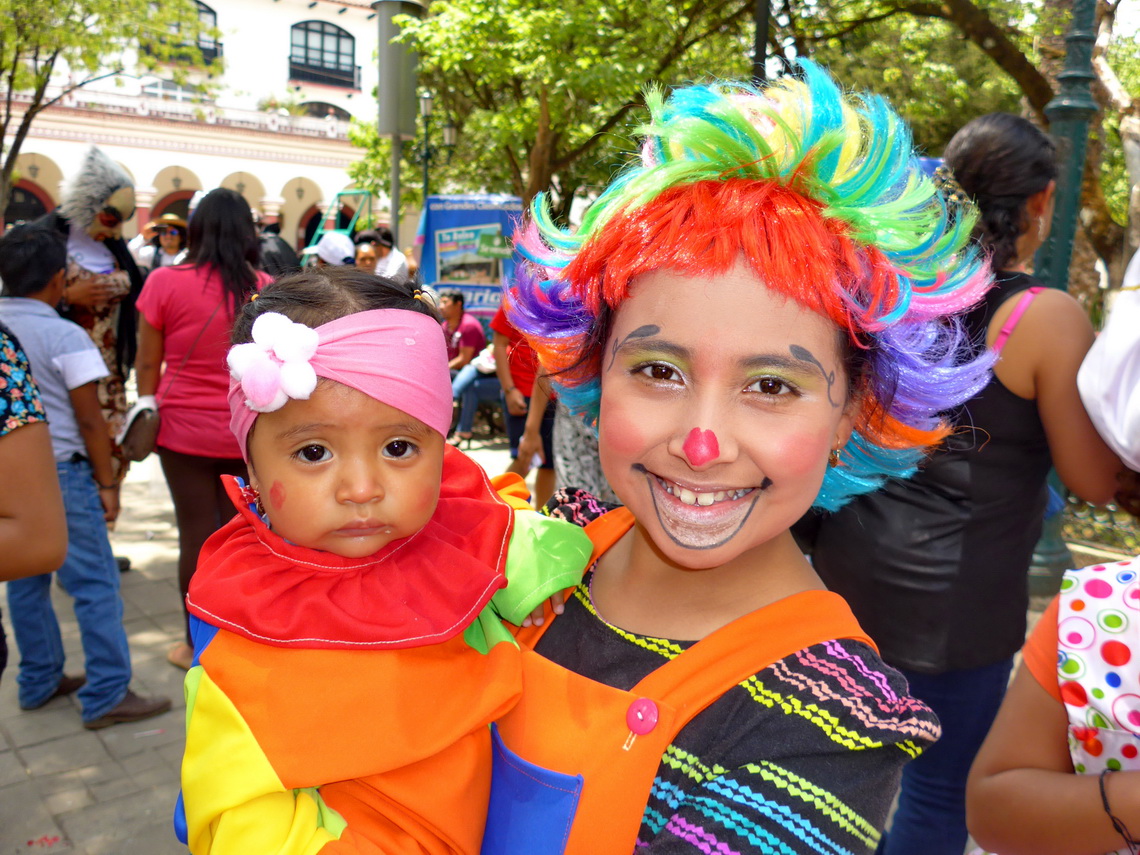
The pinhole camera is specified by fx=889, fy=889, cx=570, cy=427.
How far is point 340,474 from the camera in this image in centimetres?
147

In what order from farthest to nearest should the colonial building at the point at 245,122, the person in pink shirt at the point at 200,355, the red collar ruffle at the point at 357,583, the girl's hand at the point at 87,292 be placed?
the colonial building at the point at 245,122 < the girl's hand at the point at 87,292 < the person in pink shirt at the point at 200,355 < the red collar ruffle at the point at 357,583

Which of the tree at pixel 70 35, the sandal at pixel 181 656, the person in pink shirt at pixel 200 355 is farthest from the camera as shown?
the tree at pixel 70 35

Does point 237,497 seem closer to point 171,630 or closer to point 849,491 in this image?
point 849,491

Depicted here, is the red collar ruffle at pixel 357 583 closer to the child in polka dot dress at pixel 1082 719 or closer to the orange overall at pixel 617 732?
the orange overall at pixel 617 732

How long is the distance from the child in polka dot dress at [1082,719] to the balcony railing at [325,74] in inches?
1589

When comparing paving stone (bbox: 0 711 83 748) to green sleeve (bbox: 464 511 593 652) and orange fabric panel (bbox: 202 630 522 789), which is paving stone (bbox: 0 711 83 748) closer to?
orange fabric panel (bbox: 202 630 522 789)

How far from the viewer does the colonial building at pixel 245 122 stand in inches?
1147

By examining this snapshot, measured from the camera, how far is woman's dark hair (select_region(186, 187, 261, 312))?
3922 millimetres

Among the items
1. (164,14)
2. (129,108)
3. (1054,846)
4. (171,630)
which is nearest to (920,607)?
(1054,846)

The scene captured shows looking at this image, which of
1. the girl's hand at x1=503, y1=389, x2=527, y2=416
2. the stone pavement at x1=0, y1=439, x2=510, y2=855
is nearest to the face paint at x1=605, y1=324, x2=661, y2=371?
the stone pavement at x1=0, y1=439, x2=510, y2=855

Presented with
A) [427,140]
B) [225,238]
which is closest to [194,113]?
[427,140]

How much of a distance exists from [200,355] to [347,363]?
2760 mm

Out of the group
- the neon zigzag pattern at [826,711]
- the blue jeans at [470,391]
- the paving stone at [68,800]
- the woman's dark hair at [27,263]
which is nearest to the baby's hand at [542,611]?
the neon zigzag pattern at [826,711]

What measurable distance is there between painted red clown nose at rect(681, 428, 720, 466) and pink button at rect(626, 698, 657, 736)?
12.6 inches
